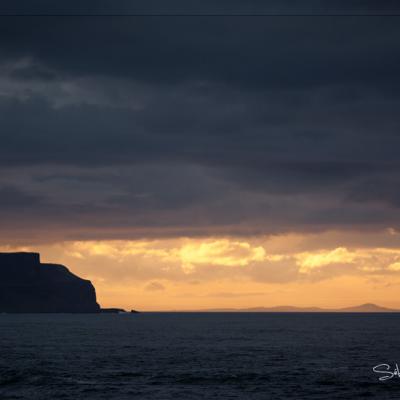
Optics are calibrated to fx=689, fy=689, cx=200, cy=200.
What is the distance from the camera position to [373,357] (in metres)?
114

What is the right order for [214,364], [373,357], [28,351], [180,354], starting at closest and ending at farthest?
[214,364] → [373,357] → [180,354] → [28,351]

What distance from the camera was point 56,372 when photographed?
9431 cm

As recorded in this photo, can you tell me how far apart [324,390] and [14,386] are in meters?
36.3

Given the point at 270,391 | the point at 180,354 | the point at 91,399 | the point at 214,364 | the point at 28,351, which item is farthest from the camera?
the point at 28,351

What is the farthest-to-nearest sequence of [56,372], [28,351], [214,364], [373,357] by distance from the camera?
[28,351]
[373,357]
[214,364]
[56,372]

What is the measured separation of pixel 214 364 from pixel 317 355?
2354 cm

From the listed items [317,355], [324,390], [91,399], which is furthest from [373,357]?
[91,399]

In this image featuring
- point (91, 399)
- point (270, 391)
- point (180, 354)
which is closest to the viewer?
point (91, 399)

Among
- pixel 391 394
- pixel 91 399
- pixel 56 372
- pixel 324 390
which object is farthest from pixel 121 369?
pixel 391 394

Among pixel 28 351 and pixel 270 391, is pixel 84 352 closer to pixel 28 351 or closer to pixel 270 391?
pixel 28 351

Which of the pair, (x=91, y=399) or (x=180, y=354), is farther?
(x=180, y=354)

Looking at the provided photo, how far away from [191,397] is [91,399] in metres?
10.7

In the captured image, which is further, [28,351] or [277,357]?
[28,351]

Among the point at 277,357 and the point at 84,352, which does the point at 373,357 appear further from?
the point at 84,352
